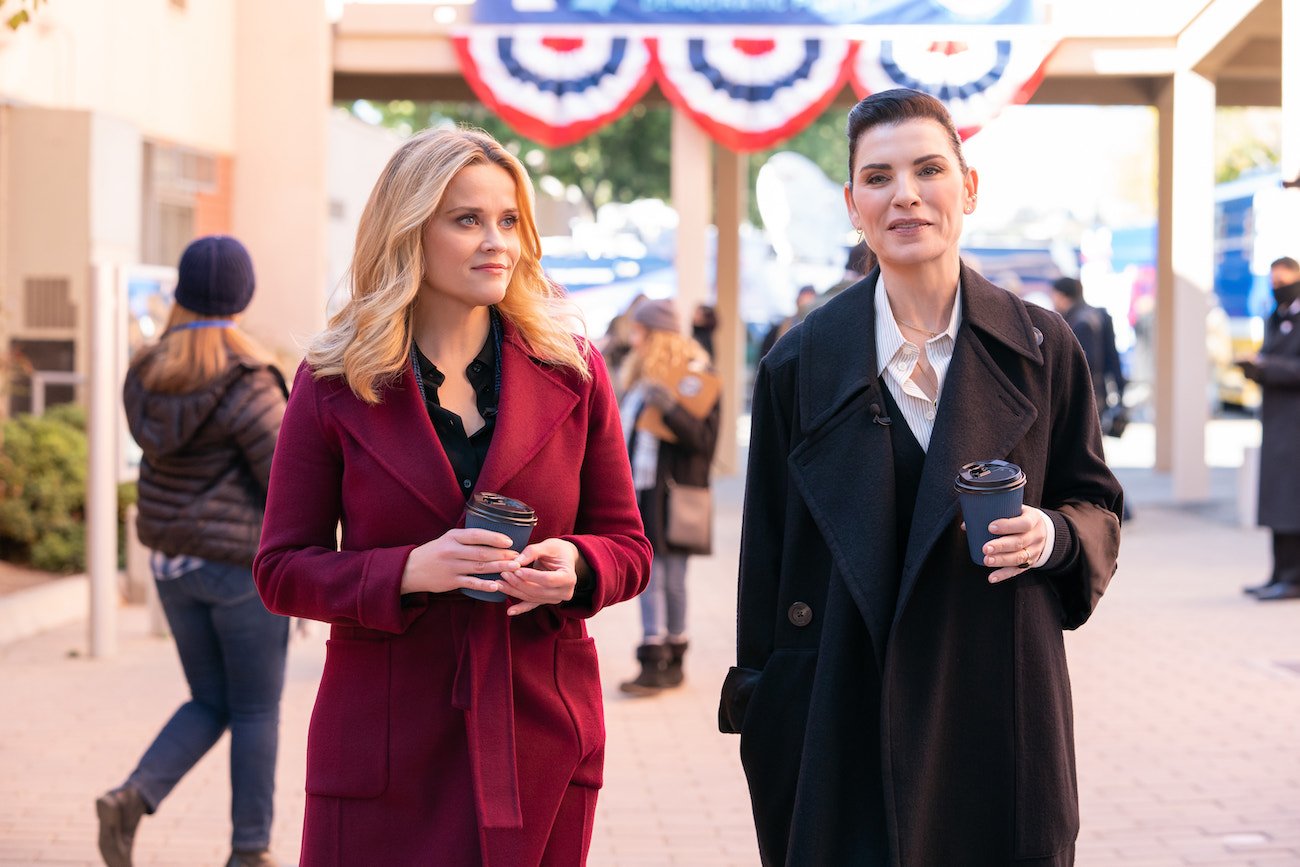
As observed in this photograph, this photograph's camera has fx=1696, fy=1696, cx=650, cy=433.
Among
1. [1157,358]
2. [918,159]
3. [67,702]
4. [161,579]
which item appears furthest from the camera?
[1157,358]

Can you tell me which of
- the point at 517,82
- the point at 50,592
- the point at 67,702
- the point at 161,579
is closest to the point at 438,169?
the point at 161,579

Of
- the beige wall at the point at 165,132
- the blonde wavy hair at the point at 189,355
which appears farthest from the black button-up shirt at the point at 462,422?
the beige wall at the point at 165,132

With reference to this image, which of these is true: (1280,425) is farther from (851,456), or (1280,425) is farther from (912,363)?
(851,456)

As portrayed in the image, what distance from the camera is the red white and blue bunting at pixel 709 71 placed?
653 inches

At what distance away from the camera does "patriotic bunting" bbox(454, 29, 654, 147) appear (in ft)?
54.8

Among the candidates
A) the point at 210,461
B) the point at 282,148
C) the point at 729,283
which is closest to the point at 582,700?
the point at 210,461

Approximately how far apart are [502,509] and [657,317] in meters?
5.91

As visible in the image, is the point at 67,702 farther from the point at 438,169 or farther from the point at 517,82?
the point at 517,82

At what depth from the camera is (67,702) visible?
27.6ft

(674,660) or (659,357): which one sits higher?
(659,357)

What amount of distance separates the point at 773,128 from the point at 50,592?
895 cm

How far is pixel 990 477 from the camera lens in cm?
280

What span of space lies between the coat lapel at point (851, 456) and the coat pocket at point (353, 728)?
86 cm

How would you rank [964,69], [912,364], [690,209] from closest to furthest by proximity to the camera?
[912,364] < [964,69] < [690,209]
